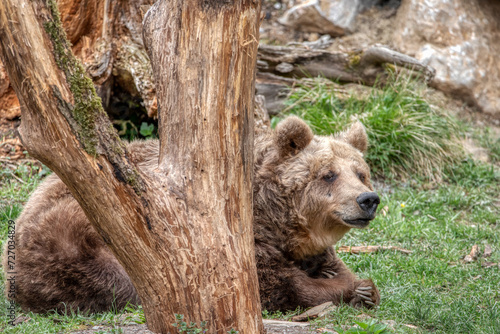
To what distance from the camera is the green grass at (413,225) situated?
424cm

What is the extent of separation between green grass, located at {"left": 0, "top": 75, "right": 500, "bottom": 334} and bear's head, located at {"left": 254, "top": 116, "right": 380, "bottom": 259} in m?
0.68

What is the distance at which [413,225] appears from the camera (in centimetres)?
699

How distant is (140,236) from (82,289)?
1598 mm

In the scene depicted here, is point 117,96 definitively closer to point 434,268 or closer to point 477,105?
point 434,268

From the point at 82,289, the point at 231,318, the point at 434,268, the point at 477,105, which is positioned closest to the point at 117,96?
the point at 82,289

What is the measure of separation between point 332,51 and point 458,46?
2.83 metres

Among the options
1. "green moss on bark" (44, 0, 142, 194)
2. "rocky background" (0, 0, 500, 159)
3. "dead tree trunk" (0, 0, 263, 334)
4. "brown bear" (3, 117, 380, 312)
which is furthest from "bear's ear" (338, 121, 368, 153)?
"green moss on bark" (44, 0, 142, 194)

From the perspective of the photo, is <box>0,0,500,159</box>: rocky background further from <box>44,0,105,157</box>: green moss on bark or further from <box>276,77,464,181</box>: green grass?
<box>44,0,105,157</box>: green moss on bark

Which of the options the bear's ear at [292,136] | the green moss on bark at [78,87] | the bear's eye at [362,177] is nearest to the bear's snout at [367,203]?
the bear's eye at [362,177]

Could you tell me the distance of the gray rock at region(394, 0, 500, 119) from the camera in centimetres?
1055

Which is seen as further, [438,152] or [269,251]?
[438,152]

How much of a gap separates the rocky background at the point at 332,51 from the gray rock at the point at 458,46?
2 centimetres

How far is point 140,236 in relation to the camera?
10.3 feet

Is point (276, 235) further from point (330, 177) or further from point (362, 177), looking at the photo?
point (362, 177)
